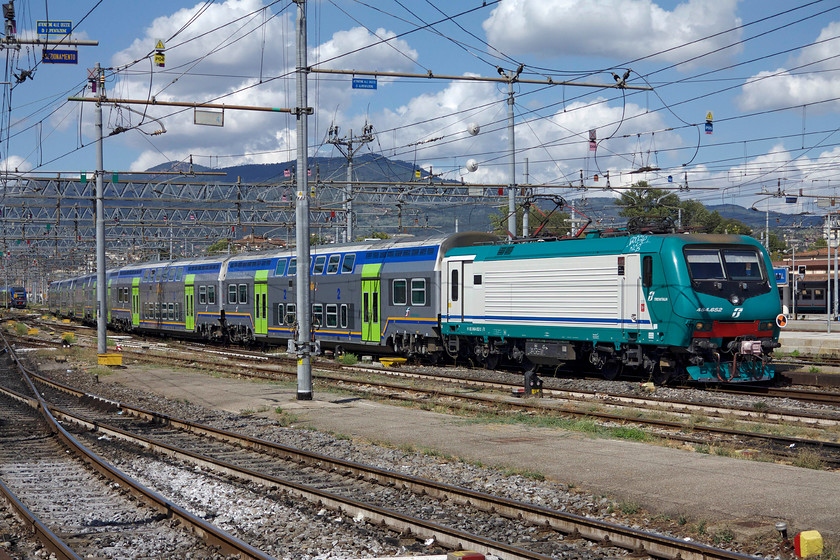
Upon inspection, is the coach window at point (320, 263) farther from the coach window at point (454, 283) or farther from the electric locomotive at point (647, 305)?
the electric locomotive at point (647, 305)

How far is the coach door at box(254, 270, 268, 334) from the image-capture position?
3556 centimetres

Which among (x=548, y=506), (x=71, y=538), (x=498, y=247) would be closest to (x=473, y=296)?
(x=498, y=247)

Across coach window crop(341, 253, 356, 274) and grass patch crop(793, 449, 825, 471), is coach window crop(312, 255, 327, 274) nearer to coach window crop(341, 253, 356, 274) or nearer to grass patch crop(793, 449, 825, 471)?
A: coach window crop(341, 253, 356, 274)

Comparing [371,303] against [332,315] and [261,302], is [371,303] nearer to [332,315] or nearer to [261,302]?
[332,315]

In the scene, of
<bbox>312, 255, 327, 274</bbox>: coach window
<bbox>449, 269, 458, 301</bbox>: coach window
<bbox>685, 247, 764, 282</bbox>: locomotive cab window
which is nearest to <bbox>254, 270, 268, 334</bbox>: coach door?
<bbox>312, 255, 327, 274</bbox>: coach window

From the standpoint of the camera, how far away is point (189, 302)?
142 feet

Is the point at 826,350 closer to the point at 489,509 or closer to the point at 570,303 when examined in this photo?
the point at 570,303

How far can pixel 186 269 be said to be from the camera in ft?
143

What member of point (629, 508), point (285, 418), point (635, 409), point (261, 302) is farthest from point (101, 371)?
point (629, 508)

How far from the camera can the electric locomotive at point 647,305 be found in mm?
Result: 19859

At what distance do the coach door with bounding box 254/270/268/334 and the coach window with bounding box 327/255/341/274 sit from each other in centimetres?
461

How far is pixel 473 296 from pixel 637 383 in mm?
5847

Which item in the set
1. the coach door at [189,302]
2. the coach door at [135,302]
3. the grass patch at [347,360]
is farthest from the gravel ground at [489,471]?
the coach door at [135,302]

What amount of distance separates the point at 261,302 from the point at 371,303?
8317mm
